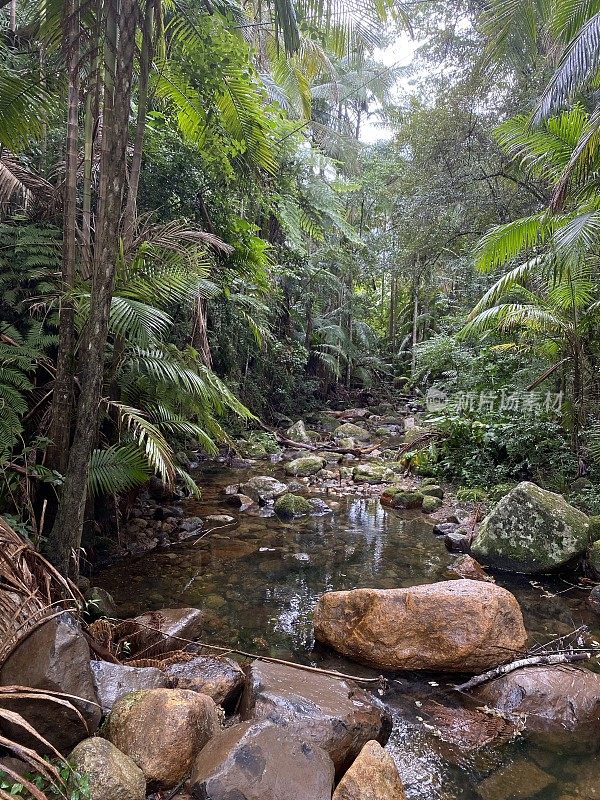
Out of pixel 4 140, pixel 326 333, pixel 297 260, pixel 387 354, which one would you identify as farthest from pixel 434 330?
pixel 4 140

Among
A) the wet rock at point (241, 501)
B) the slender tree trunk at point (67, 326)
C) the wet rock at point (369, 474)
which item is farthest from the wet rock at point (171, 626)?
the wet rock at point (369, 474)

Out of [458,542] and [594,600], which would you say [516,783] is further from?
[458,542]

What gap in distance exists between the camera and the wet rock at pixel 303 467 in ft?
31.4

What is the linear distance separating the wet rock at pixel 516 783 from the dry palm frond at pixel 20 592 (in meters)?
2.26

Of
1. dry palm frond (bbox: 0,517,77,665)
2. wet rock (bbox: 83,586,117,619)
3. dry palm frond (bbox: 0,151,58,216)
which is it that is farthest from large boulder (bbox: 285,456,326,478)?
dry palm frond (bbox: 0,517,77,665)

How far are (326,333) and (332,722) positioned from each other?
14899 mm

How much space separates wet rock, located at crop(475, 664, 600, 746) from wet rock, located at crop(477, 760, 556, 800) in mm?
344

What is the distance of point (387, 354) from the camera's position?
22.4 metres

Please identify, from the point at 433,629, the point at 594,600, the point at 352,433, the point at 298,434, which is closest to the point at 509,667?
the point at 433,629

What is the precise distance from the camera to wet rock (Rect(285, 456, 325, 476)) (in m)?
9.59

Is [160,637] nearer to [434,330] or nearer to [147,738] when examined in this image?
[147,738]

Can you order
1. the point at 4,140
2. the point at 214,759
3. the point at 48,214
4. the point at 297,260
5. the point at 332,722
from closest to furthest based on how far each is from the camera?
the point at 214,759 → the point at 332,722 → the point at 4,140 → the point at 48,214 → the point at 297,260

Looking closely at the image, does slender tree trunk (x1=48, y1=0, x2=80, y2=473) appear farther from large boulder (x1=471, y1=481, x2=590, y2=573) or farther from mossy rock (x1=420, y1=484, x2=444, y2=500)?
mossy rock (x1=420, y1=484, x2=444, y2=500)

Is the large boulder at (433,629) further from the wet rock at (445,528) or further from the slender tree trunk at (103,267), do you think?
the wet rock at (445,528)
